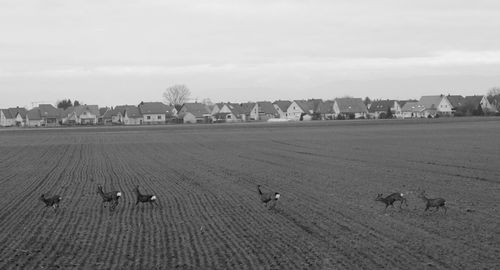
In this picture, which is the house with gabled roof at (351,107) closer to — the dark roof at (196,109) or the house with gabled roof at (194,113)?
the house with gabled roof at (194,113)

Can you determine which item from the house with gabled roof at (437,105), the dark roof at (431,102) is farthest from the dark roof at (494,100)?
the dark roof at (431,102)

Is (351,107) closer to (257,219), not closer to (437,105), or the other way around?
(437,105)

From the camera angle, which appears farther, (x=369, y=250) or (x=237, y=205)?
(x=237, y=205)

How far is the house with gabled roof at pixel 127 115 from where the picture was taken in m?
185

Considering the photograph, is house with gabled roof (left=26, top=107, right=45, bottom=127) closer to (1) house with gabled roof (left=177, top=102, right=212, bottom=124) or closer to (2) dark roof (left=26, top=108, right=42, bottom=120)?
(2) dark roof (left=26, top=108, right=42, bottom=120)

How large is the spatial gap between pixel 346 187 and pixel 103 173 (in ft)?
49.8

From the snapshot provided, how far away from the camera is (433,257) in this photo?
533 inches

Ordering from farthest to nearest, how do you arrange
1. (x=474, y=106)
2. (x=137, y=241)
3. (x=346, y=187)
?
(x=474, y=106)
(x=346, y=187)
(x=137, y=241)

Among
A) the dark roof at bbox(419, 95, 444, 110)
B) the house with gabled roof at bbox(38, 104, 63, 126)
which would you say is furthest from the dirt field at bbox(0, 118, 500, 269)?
the house with gabled roof at bbox(38, 104, 63, 126)

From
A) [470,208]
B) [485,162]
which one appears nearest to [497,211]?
[470,208]

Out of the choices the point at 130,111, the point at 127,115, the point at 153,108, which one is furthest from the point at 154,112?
the point at 127,115

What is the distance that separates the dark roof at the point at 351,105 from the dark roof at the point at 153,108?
55.2 metres

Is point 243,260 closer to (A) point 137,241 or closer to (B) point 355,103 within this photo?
(A) point 137,241

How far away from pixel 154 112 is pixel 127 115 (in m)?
8.18
